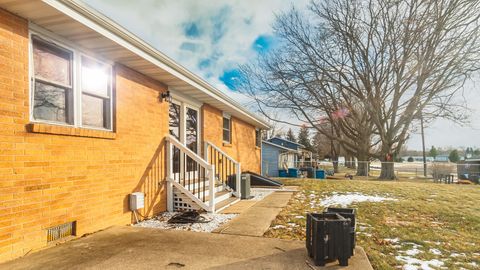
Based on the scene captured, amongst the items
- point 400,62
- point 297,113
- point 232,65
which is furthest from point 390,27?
point 232,65

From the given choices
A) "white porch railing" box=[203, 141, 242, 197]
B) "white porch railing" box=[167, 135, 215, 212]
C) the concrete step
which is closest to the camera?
"white porch railing" box=[167, 135, 215, 212]

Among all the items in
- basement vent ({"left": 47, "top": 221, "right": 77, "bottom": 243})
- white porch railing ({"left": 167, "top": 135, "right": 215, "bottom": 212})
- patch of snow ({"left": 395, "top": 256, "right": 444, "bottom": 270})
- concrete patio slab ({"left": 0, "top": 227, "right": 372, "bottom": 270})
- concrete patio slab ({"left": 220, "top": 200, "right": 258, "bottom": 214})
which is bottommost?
patch of snow ({"left": 395, "top": 256, "right": 444, "bottom": 270})

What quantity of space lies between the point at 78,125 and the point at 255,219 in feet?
12.1

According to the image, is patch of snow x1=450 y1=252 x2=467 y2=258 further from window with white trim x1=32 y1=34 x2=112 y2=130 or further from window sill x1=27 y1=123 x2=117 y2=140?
window with white trim x1=32 y1=34 x2=112 y2=130

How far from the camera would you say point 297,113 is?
79.7 feet

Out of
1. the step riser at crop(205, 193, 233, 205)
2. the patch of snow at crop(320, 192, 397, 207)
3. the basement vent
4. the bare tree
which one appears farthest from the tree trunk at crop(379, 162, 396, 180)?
the basement vent

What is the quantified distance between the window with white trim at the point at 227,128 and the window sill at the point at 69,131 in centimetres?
653

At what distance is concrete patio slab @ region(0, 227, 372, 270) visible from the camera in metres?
3.37

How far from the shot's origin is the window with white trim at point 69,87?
156 inches

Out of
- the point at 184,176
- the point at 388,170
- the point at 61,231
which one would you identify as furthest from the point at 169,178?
the point at 388,170

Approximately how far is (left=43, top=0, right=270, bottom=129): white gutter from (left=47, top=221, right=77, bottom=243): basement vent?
285 cm

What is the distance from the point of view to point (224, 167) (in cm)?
1082

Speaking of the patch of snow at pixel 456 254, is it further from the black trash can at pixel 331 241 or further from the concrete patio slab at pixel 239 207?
the concrete patio slab at pixel 239 207

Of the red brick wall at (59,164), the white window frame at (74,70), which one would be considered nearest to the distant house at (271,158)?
the red brick wall at (59,164)
